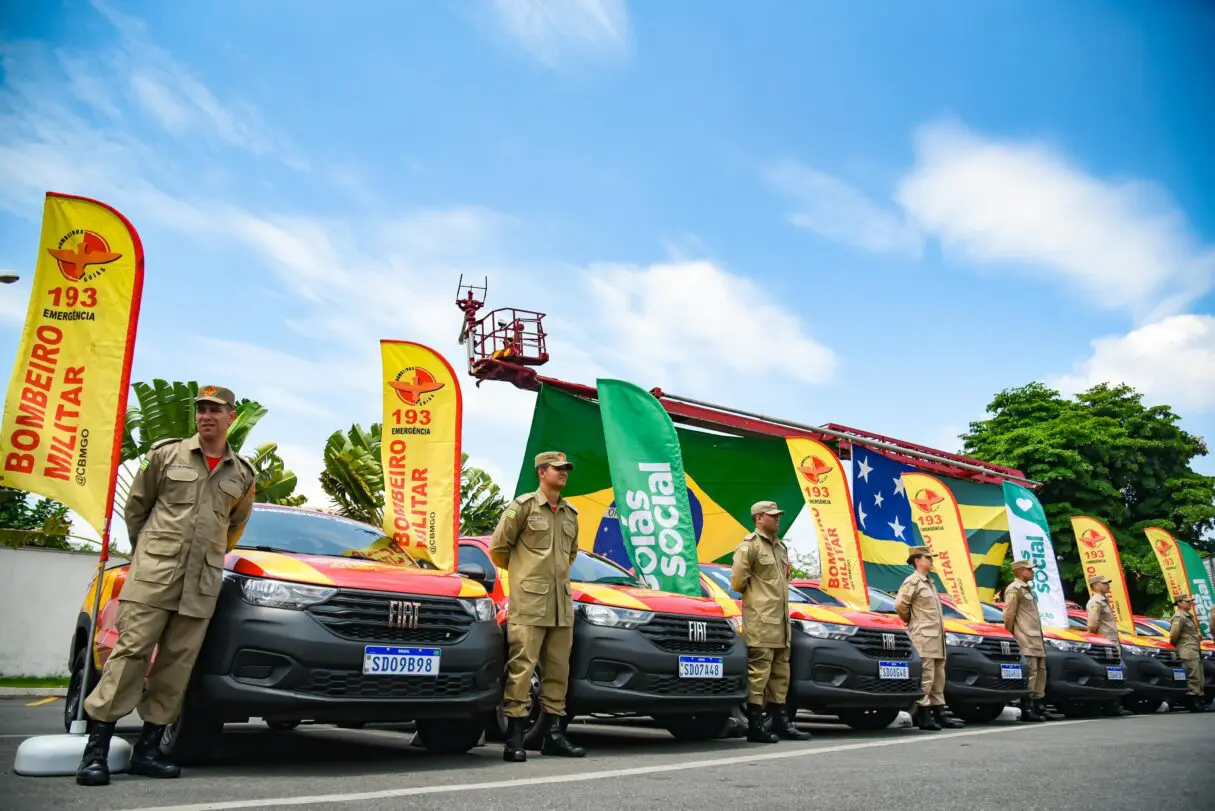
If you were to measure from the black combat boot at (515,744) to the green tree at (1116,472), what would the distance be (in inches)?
1094

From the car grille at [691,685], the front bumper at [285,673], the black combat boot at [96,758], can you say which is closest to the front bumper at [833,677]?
the car grille at [691,685]

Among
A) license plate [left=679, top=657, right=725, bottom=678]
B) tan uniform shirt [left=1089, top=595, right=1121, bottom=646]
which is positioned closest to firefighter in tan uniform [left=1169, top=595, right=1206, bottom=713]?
tan uniform shirt [left=1089, top=595, right=1121, bottom=646]

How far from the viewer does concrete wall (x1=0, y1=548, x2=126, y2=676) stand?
16422 mm

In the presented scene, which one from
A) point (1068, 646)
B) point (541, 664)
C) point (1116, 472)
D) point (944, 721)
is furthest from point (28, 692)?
point (1116, 472)

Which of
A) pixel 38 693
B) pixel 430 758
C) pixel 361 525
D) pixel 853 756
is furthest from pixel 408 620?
pixel 38 693

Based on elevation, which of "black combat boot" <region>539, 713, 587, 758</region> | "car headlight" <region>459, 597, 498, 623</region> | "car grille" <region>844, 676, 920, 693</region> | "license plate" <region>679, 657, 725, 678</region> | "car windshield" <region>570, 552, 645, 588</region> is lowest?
"black combat boot" <region>539, 713, 587, 758</region>

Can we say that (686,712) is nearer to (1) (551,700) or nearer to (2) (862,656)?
(1) (551,700)

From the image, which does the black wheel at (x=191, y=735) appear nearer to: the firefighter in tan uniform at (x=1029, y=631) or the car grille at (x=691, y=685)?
the car grille at (x=691, y=685)

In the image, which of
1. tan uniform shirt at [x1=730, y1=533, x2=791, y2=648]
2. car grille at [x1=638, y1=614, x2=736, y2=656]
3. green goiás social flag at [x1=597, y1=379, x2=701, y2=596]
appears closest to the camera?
car grille at [x1=638, y1=614, x2=736, y2=656]

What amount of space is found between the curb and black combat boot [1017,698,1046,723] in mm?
11952

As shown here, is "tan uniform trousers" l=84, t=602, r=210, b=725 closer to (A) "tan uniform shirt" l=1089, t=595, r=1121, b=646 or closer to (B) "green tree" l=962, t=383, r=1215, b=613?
(A) "tan uniform shirt" l=1089, t=595, r=1121, b=646

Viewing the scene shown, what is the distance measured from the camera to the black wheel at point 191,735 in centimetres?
539

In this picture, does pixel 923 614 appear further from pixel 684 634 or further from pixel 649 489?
pixel 684 634

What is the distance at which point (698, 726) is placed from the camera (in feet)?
27.2
